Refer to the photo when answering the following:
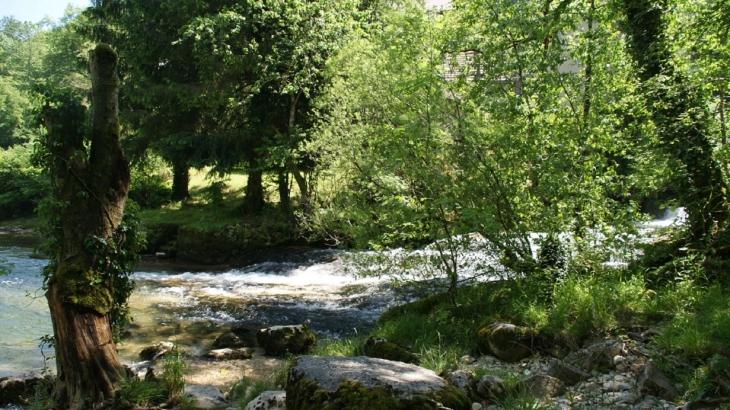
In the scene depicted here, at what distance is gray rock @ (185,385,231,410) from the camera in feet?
20.1

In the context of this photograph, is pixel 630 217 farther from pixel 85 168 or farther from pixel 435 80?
pixel 85 168

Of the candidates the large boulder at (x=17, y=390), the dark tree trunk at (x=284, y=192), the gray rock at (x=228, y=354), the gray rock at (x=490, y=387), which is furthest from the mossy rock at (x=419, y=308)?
the dark tree trunk at (x=284, y=192)

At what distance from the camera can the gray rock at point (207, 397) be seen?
6.11 meters

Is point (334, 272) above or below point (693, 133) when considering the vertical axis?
below

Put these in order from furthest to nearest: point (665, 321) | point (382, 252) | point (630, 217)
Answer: point (382, 252), point (630, 217), point (665, 321)

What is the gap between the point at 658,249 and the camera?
721cm

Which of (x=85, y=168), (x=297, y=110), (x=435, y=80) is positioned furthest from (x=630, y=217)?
(x=297, y=110)

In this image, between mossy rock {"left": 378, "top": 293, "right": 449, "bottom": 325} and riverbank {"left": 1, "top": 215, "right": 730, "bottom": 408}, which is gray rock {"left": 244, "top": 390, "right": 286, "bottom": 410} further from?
mossy rock {"left": 378, "top": 293, "right": 449, "bottom": 325}

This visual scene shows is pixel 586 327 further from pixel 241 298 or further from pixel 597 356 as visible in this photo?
pixel 241 298

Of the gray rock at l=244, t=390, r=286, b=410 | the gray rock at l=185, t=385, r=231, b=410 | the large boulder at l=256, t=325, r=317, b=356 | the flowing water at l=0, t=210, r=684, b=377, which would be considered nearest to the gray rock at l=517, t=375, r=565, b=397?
the gray rock at l=244, t=390, r=286, b=410

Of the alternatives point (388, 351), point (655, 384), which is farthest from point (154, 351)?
point (655, 384)

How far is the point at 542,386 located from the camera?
4.82 meters

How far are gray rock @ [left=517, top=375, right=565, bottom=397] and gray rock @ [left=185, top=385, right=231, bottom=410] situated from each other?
11.0ft

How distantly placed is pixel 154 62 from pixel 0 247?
29.3ft
